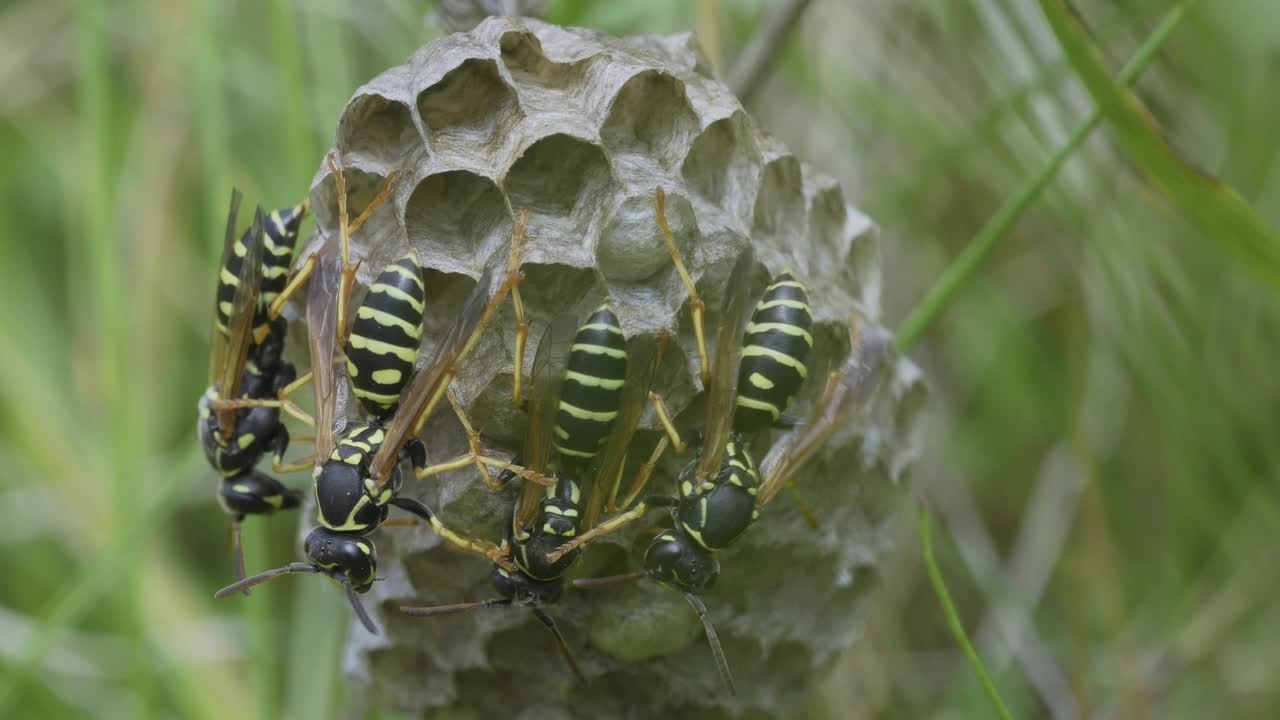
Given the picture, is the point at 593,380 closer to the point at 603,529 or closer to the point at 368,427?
the point at 603,529

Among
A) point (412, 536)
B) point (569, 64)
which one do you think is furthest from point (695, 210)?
point (412, 536)

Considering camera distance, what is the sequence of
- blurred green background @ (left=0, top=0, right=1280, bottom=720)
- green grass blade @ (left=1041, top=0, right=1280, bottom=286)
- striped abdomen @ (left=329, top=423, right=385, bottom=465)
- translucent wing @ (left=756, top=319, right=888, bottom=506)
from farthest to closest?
1. blurred green background @ (left=0, top=0, right=1280, bottom=720)
2. translucent wing @ (left=756, top=319, right=888, bottom=506)
3. striped abdomen @ (left=329, top=423, right=385, bottom=465)
4. green grass blade @ (left=1041, top=0, right=1280, bottom=286)

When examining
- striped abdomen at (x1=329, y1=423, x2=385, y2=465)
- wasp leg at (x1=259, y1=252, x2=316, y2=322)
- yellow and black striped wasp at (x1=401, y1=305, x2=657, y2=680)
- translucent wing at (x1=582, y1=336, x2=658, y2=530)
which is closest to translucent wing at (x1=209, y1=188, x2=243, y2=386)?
wasp leg at (x1=259, y1=252, x2=316, y2=322)

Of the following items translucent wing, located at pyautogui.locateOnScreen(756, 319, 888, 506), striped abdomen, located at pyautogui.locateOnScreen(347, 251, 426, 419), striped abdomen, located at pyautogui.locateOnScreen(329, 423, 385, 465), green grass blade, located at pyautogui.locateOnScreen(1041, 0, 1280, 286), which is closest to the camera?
green grass blade, located at pyautogui.locateOnScreen(1041, 0, 1280, 286)

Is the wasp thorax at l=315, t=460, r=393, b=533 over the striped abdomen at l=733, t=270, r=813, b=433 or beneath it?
beneath

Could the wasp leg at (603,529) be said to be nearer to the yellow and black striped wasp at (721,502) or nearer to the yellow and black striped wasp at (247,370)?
the yellow and black striped wasp at (721,502)

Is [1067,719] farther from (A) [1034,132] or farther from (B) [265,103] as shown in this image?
(B) [265,103]

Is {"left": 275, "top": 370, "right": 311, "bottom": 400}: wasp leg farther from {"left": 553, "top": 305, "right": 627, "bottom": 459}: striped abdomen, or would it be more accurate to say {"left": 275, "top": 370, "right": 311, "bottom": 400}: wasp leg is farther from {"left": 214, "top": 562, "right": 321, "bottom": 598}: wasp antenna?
{"left": 553, "top": 305, "right": 627, "bottom": 459}: striped abdomen
